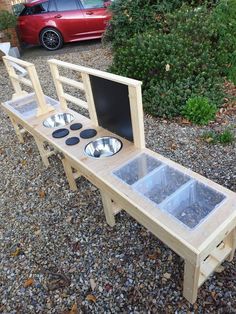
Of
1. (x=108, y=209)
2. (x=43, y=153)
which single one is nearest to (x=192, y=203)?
(x=108, y=209)

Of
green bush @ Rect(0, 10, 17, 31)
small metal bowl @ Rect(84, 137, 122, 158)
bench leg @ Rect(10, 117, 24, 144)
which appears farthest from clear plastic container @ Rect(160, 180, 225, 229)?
green bush @ Rect(0, 10, 17, 31)

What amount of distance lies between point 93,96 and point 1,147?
220 cm

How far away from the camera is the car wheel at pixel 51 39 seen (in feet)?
26.4

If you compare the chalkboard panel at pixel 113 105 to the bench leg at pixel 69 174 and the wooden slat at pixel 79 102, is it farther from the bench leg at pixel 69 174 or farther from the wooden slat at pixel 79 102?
the bench leg at pixel 69 174

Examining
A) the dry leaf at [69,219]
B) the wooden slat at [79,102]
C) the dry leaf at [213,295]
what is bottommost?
the dry leaf at [213,295]

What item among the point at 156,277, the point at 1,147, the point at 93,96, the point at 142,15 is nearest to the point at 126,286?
the point at 156,277

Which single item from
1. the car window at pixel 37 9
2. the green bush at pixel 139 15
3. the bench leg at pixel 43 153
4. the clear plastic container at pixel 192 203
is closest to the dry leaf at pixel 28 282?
the clear plastic container at pixel 192 203

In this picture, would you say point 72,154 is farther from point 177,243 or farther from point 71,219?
point 177,243

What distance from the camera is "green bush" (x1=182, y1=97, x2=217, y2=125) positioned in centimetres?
371

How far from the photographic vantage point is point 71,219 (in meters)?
2.70

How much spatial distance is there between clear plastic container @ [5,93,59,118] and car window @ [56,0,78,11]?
5098mm

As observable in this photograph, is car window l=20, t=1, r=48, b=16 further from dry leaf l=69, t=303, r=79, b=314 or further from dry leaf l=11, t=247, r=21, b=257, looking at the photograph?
dry leaf l=69, t=303, r=79, b=314

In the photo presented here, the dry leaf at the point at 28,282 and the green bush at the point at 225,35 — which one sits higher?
the green bush at the point at 225,35

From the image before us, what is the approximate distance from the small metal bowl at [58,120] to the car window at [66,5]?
599 cm
